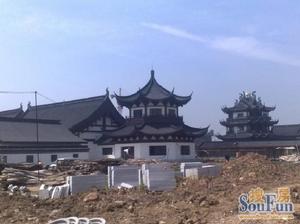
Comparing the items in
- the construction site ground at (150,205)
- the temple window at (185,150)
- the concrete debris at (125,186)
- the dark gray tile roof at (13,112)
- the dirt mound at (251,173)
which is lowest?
the construction site ground at (150,205)

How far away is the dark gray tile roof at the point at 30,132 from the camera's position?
3953cm

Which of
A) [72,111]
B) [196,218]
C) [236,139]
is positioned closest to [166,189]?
[196,218]

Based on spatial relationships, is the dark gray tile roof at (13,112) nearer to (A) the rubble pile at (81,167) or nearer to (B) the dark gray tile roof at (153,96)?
(B) the dark gray tile roof at (153,96)

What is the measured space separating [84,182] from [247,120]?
1861 inches

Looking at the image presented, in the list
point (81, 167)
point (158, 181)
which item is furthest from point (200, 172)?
point (81, 167)

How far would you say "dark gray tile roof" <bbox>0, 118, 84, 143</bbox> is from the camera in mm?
39531

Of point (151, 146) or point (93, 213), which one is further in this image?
point (151, 146)

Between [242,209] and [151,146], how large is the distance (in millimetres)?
34203

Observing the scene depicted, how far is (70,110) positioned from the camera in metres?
52.0

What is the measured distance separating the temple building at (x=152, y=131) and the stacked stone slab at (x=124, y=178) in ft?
85.9

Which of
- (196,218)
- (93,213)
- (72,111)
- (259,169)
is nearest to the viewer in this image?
(196,218)

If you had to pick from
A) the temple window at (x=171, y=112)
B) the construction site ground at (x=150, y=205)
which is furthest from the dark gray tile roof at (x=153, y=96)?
the construction site ground at (x=150, y=205)

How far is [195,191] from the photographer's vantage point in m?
15.3

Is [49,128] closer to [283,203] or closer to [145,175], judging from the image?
[145,175]
